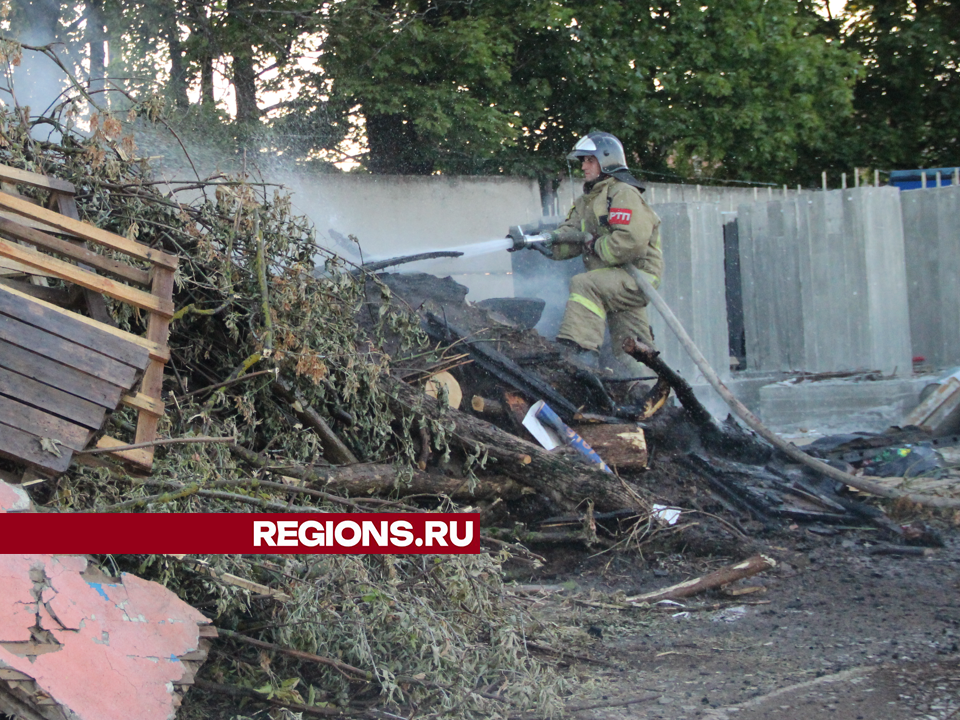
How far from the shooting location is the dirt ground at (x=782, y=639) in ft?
9.93

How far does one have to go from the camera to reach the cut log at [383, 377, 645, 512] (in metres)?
4.63

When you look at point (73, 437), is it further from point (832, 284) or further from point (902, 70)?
point (902, 70)

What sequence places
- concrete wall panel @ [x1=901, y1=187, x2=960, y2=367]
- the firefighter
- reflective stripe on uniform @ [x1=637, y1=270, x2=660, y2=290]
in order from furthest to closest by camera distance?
1. concrete wall panel @ [x1=901, y1=187, x2=960, y2=367]
2. reflective stripe on uniform @ [x1=637, y1=270, x2=660, y2=290]
3. the firefighter

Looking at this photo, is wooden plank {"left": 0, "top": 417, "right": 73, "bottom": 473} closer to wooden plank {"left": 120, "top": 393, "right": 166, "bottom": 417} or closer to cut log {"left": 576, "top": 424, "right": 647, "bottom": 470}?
wooden plank {"left": 120, "top": 393, "right": 166, "bottom": 417}

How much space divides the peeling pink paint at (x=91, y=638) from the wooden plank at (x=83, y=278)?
90cm

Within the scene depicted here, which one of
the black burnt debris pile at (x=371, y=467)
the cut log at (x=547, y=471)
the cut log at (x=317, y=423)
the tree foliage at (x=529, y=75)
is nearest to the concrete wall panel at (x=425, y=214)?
the tree foliage at (x=529, y=75)

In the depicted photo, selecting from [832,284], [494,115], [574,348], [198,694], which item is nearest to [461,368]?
[574,348]

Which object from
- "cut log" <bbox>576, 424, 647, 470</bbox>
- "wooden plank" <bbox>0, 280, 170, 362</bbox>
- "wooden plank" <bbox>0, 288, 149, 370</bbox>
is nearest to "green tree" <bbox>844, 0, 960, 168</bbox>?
"cut log" <bbox>576, 424, 647, 470</bbox>

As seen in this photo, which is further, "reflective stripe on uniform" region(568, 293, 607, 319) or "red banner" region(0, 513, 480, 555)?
"reflective stripe on uniform" region(568, 293, 607, 319)

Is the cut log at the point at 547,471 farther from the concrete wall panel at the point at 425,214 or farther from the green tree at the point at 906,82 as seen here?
the green tree at the point at 906,82

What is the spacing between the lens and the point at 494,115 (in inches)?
393

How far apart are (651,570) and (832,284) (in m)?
3.94

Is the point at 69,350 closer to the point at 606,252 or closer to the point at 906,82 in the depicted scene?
the point at 606,252

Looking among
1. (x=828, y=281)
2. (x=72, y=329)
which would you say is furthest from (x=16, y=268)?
(x=828, y=281)
